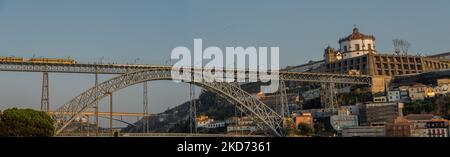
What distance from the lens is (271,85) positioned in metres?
68.3

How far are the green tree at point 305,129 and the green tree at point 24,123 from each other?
22.7m

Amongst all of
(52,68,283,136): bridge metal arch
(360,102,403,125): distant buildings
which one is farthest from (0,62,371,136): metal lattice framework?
(360,102,403,125): distant buildings

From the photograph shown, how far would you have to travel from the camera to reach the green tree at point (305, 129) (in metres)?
47.3

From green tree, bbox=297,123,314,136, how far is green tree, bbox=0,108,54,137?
22.7m

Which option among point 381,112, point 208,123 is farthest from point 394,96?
point 208,123

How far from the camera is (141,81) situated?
39938mm

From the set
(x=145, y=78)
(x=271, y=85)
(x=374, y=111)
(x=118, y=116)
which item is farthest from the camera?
(x=118, y=116)

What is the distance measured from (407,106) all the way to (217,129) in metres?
20.3

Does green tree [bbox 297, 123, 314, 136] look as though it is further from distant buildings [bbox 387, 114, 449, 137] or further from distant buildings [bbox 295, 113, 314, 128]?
distant buildings [bbox 387, 114, 449, 137]

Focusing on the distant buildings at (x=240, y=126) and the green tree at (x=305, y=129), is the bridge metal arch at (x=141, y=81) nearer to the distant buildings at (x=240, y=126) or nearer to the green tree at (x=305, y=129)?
the green tree at (x=305, y=129)

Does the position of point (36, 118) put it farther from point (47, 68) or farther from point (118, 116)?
point (118, 116)
